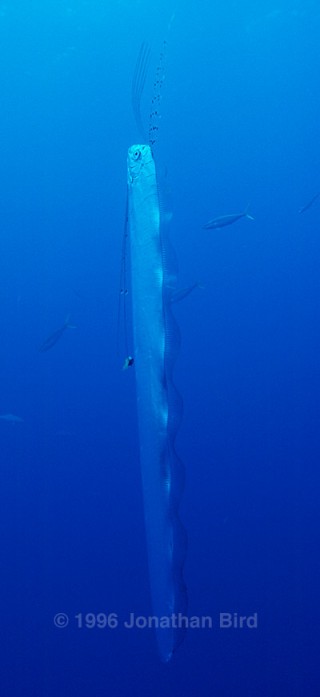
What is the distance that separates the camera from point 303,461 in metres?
5.37

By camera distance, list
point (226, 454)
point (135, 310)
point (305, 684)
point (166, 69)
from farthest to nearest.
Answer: point (226, 454) → point (166, 69) → point (305, 684) → point (135, 310)

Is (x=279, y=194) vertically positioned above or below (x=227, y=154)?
below

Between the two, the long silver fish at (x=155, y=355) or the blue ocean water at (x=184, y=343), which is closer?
the long silver fish at (x=155, y=355)

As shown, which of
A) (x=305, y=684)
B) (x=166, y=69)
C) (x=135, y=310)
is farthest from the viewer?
(x=166, y=69)

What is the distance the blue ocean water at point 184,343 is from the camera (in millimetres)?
5094

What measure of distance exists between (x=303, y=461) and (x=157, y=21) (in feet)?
13.5

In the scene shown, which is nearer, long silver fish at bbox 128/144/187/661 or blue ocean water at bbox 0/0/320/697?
long silver fish at bbox 128/144/187/661

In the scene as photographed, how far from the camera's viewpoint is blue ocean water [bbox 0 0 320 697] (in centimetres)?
509

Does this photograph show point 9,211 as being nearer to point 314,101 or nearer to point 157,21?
point 157,21

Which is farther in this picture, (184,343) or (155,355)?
(184,343)

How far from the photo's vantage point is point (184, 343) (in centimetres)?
565

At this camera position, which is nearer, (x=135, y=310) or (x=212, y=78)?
(x=135, y=310)

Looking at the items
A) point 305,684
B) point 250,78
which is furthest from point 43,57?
point 305,684

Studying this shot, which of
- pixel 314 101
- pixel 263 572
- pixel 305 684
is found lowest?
pixel 305 684
